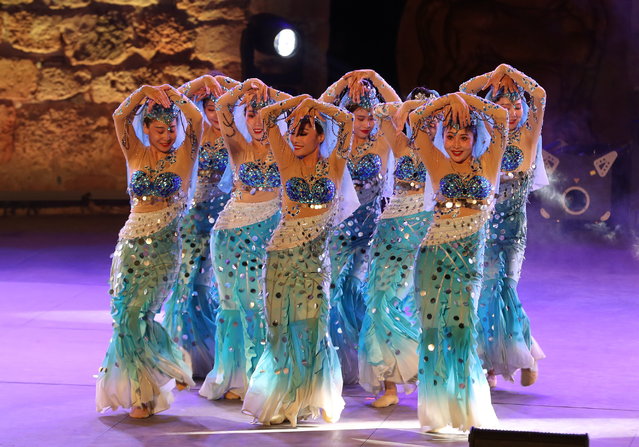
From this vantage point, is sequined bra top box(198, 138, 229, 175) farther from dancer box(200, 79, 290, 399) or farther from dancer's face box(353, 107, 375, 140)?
dancer's face box(353, 107, 375, 140)

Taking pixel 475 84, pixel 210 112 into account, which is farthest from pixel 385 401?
pixel 210 112

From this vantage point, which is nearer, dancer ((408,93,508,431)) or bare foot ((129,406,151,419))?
dancer ((408,93,508,431))

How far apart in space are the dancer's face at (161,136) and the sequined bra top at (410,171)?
1156mm

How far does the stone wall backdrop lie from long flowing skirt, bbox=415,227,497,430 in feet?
19.3

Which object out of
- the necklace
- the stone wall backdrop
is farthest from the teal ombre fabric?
the stone wall backdrop

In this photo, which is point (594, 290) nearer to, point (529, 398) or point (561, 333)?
point (561, 333)

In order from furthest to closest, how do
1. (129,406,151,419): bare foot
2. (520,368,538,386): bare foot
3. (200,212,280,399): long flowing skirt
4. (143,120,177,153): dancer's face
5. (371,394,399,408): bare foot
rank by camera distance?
(520,368,538,386): bare foot
(200,212,280,399): long flowing skirt
(371,394,399,408): bare foot
(143,120,177,153): dancer's face
(129,406,151,419): bare foot

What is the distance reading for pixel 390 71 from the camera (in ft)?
32.5

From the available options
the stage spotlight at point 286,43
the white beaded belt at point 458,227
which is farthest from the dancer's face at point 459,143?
the stage spotlight at point 286,43

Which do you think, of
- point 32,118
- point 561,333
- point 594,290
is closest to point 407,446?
point 561,333

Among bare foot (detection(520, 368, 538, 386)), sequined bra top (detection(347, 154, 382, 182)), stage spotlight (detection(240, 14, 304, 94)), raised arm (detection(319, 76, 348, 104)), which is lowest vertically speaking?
bare foot (detection(520, 368, 538, 386))

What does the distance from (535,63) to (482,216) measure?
222 inches

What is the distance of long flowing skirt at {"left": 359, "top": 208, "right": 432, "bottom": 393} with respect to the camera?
17.5 feet

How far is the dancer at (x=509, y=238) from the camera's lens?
5.51 m
